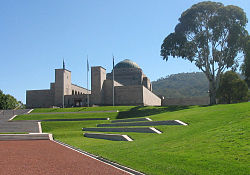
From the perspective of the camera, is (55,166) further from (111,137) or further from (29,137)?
(29,137)

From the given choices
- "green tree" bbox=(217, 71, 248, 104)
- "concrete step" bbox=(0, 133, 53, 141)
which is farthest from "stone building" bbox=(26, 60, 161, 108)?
"concrete step" bbox=(0, 133, 53, 141)

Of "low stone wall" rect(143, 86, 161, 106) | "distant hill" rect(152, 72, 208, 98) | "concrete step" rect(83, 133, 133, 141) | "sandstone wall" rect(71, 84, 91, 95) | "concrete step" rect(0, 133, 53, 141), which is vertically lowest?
"concrete step" rect(0, 133, 53, 141)

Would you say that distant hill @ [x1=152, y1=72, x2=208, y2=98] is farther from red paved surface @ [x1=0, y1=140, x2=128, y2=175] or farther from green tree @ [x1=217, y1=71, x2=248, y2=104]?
red paved surface @ [x1=0, y1=140, x2=128, y2=175]

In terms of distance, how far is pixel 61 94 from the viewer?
66250 mm

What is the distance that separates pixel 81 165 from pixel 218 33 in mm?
36824

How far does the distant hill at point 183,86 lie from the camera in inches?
5487

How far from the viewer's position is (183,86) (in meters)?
170

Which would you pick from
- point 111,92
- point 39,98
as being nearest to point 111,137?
point 111,92

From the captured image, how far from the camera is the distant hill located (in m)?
139

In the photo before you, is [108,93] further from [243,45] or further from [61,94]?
[243,45]

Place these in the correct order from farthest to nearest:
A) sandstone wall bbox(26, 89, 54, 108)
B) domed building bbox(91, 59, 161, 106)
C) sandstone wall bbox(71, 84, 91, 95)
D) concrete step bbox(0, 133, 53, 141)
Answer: sandstone wall bbox(71, 84, 91, 95) → sandstone wall bbox(26, 89, 54, 108) → domed building bbox(91, 59, 161, 106) → concrete step bbox(0, 133, 53, 141)

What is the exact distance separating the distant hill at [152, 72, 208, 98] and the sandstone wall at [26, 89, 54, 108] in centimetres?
7600

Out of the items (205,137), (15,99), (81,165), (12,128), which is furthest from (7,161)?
(15,99)

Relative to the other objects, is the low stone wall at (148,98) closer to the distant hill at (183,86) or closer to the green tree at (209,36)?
the green tree at (209,36)
